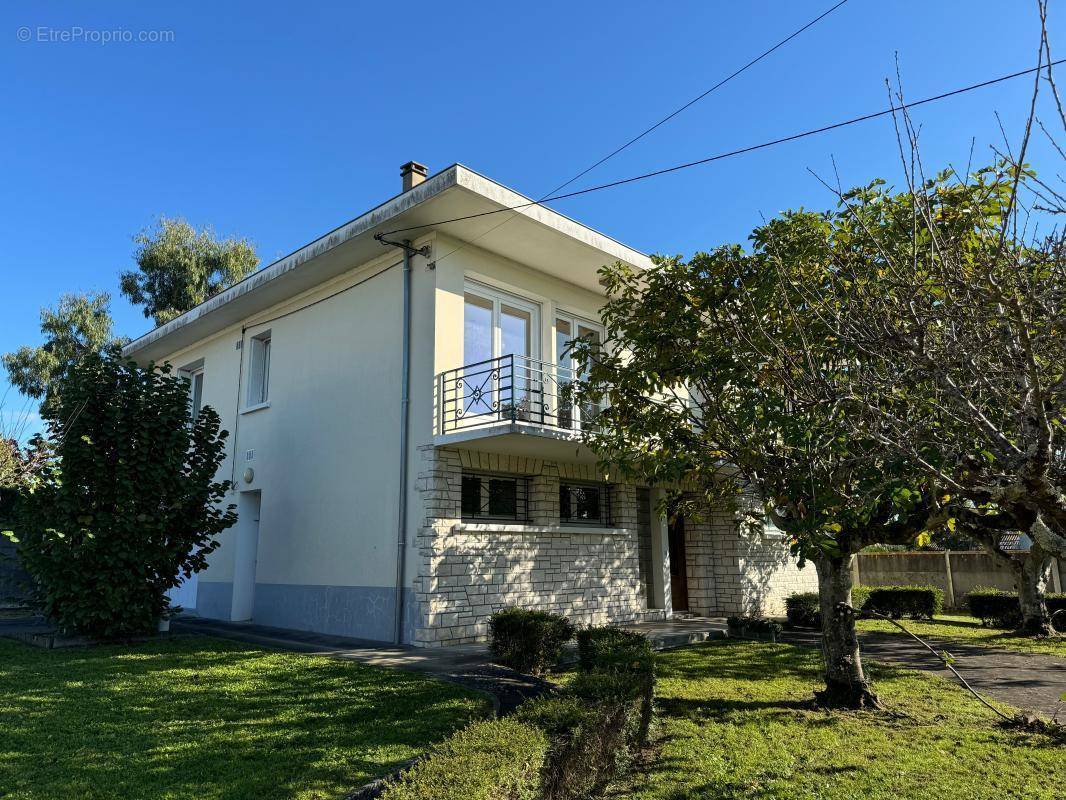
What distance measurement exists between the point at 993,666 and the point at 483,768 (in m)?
8.60

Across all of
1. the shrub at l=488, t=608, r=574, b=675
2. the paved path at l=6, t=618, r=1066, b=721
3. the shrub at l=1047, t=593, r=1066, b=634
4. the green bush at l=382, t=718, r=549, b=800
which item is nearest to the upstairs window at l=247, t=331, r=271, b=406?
the paved path at l=6, t=618, r=1066, b=721

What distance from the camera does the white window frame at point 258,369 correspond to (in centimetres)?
1460

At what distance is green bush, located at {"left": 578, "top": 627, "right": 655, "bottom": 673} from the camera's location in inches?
242

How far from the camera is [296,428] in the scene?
514 inches

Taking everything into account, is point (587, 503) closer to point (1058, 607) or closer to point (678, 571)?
point (678, 571)

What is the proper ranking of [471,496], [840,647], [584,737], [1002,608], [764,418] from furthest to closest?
1. [1002,608]
2. [471,496]
3. [840,647]
4. [764,418]
5. [584,737]

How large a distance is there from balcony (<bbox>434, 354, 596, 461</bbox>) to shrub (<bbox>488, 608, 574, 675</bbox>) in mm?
2511

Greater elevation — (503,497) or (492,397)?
(492,397)

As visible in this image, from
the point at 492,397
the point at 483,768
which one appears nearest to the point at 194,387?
the point at 492,397

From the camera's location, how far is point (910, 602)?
15.2 meters

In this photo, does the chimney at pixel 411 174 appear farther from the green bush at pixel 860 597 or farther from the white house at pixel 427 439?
the green bush at pixel 860 597

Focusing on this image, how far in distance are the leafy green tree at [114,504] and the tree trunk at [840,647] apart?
8881mm

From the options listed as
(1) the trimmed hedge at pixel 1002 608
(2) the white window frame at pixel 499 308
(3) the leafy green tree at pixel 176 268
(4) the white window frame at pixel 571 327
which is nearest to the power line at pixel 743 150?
(2) the white window frame at pixel 499 308

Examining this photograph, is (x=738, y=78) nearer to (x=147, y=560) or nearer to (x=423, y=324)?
(x=423, y=324)
